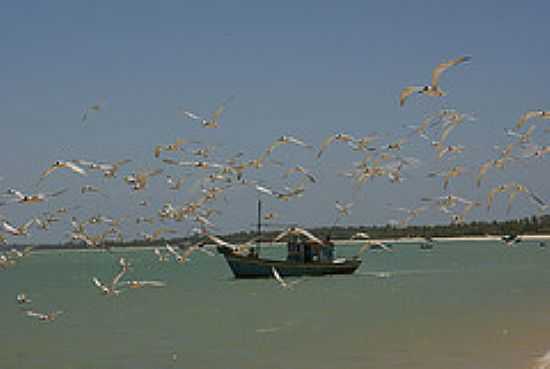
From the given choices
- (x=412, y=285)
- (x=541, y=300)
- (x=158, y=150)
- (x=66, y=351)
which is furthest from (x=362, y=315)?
(x=158, y=150)

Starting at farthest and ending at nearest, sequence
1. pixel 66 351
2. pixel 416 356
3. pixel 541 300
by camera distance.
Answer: pixel 541 300, pixel 66 351, pixel 416 356

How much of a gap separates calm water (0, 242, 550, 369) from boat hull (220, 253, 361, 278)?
3308 millimetres

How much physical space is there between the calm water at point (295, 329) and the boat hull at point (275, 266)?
130 inches

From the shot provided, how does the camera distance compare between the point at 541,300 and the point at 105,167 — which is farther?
the point at 541,300

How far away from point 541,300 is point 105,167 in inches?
1356

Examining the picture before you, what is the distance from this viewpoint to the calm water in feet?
80.8

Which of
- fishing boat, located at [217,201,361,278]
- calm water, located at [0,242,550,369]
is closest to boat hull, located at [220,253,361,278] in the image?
fishing boat, located at [217,201,361,278]

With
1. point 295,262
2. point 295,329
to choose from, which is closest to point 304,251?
point 295,262

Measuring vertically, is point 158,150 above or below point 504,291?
above

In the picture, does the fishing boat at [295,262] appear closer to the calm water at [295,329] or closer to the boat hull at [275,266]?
the boat hull at [275,266]

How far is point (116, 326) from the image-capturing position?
38406mm

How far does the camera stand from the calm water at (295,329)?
969 inches

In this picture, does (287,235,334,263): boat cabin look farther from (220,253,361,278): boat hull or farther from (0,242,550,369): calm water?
(0,242,550,369): calm water

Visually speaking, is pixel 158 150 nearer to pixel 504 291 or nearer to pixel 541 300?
pixel 541 300
